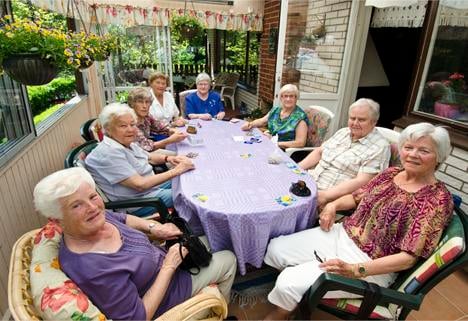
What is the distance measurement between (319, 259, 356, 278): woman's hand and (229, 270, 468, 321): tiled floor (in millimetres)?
584

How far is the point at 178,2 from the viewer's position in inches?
178

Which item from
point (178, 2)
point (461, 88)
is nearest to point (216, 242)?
point (461, 88)

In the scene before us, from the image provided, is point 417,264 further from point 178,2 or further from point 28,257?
point 178,2

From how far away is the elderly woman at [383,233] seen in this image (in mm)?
1173

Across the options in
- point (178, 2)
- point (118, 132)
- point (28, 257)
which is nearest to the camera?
point (28, 257)

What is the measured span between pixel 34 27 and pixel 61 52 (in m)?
0.13

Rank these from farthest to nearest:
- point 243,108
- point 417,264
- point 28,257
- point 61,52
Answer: point 243,108
point 61,52
point 417,264
point 28,257

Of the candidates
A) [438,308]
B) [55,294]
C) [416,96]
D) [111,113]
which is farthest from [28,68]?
[416,96]

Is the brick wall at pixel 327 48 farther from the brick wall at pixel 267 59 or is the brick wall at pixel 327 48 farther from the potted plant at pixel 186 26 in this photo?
the potted plant at pixel 186 26

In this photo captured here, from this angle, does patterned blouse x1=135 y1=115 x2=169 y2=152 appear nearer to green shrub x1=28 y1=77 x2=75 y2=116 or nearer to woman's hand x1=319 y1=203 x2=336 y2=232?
green shrub x1=28 y1=77 x2=75 y2=116

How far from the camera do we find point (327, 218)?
1.55 meters

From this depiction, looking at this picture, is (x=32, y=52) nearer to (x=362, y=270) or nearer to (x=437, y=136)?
(x=362, y=270)

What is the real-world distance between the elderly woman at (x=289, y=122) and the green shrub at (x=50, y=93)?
1777 mm

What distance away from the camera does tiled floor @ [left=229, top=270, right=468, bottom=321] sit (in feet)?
5.32
